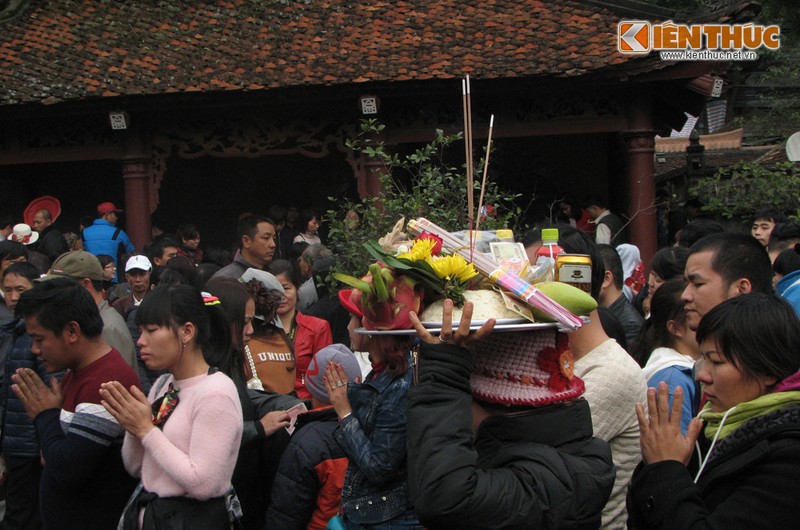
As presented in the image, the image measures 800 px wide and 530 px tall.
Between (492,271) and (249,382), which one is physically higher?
(492,271)

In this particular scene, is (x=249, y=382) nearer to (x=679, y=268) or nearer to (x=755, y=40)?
(x=679, y=268)

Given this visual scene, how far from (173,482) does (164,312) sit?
0.60 metres

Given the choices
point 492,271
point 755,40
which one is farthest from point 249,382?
point 755,40

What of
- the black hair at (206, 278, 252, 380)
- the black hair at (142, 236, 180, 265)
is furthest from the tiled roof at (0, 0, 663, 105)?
the black hair at (206, 278, 252, 380)

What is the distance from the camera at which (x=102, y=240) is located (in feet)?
39.2

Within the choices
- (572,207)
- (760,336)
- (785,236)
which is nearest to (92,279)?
(760,336)

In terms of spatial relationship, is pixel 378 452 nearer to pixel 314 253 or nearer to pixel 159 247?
pixel 314 253

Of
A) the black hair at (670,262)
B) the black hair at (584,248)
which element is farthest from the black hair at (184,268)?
the black hair at (584,248)

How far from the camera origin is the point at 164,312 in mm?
3311

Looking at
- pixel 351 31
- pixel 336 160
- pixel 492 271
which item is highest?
pixel 351 31

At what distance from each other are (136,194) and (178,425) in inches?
422

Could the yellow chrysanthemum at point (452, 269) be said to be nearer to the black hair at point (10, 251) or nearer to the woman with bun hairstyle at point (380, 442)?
the woman with bun hairstyle at point (380, 442)

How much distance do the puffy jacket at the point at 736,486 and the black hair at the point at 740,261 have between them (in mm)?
1216

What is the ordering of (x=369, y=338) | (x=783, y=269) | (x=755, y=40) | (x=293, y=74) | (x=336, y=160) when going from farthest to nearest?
(x=336, y=160), (x=755, y=40), (x=293, y=74), (x=783, y=269), (x=369, y=338)
